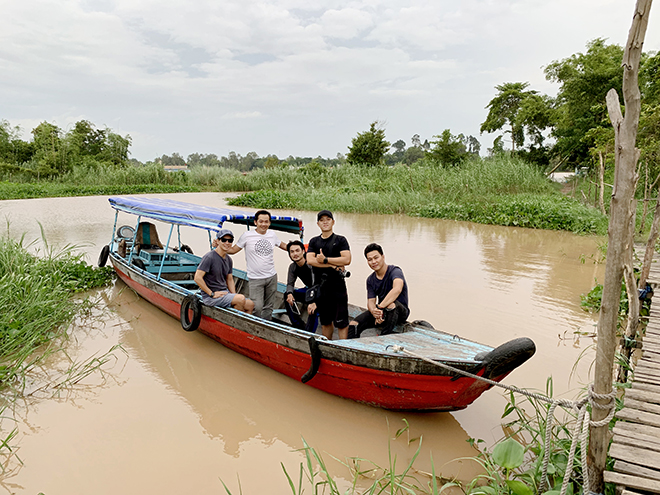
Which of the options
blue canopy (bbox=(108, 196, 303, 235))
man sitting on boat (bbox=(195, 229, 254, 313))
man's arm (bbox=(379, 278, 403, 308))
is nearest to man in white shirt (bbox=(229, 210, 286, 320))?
man sitting on boat (bbox=(195, 229, 254, 313))

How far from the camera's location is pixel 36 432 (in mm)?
4137

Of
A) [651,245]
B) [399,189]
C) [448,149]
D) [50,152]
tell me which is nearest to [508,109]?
[448,149]

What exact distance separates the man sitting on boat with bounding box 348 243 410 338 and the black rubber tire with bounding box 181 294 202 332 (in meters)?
2.21

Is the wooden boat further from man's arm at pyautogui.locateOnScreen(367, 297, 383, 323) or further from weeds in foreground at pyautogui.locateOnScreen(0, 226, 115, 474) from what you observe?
weeds in foreground at pyautogui.locateOnScreen(0, 226, 115, 474)

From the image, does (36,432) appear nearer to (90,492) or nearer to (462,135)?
(90,492)

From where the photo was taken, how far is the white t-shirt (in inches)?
218

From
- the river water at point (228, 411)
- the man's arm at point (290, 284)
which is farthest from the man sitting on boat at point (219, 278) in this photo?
the river water at point (228, 411)

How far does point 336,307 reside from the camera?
16.3 feet

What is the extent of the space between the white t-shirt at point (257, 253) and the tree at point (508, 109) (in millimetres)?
26055

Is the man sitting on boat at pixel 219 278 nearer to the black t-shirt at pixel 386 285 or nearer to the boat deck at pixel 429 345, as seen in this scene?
the black t-shirt at pixel 386 285

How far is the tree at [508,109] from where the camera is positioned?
28.1m

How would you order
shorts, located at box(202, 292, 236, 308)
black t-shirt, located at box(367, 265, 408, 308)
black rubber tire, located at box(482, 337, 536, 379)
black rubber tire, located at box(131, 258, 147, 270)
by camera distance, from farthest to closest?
black rubber tire, located at box(131, 258, 147, 270)
shorts, located at box(202, 292, 236, 308)
black t-shirt, located at box(367, 265, 408, 308)
black rubber tire, located at box(482, 337, 536, 379)

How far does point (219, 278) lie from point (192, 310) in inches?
22.1

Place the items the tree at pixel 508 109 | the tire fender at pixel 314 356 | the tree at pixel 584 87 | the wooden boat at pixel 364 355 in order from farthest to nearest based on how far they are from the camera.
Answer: the tree at pixel 508 109, the tree at pixel 584 87, the tire fender at pixel 314 356, the wooden boat at pixel 364 355
